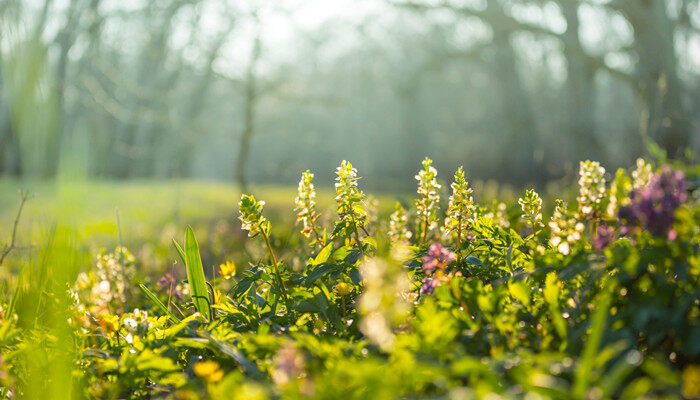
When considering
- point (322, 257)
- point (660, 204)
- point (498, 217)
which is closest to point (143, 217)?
point (498, 217)

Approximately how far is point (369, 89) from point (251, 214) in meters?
29.0

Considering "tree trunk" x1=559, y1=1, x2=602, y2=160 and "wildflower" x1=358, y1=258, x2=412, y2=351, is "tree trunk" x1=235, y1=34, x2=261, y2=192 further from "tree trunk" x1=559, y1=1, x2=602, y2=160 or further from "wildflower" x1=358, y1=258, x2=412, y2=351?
"wildflower" x1=358, y1=258, x2=412, y2=351

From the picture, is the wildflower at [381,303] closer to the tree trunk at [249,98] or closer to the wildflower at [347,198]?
the wildflower at [347,198]

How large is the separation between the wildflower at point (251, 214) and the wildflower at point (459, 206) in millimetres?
687

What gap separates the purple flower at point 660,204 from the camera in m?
1.26

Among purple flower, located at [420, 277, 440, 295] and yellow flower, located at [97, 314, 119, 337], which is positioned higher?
purple flower, located at [420, 277, 440, 295]

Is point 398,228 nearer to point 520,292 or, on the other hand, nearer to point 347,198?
point 347,198

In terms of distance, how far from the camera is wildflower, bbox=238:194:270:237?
168 centimetres

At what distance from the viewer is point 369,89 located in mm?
29938

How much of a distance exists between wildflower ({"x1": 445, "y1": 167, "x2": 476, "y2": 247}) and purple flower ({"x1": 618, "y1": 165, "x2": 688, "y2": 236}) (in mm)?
622

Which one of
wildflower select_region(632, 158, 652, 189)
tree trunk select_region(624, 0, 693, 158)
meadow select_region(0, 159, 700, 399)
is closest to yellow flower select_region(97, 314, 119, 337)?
meadow select_region(0, 159, 700, 399)

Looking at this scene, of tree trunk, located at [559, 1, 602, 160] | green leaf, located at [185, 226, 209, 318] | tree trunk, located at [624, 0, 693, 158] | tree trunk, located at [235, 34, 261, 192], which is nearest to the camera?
green leaf, located at [185, 226, 209, 318]

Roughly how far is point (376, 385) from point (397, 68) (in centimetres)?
2903

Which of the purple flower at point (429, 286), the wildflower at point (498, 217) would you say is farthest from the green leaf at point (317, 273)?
the wildflower at point (498, 217)
